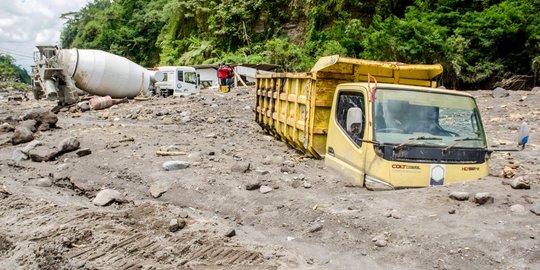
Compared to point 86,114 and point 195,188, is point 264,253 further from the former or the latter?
point 86,114

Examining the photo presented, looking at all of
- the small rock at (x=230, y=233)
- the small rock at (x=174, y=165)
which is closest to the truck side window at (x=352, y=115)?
the small rock at (x=230, y=233)

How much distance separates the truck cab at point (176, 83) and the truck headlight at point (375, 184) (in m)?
18.8

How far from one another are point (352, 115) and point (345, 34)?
639 inches

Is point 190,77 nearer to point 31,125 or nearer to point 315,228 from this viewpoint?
point 31,125

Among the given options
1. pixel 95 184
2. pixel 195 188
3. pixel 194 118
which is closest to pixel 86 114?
pixel 194 118

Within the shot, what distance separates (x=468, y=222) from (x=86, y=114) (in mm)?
16381

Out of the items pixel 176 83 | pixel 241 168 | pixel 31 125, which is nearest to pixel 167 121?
pixel 31 125

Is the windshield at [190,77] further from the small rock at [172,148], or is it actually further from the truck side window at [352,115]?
the truck side window at [352,115]

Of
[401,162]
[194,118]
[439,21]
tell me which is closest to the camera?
[401,162]

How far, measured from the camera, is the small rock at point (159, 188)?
666 centimetres

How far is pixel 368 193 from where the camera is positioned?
5.64 meters

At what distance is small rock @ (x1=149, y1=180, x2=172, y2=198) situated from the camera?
6656 mm

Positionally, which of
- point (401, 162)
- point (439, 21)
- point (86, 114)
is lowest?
point (86, 114)

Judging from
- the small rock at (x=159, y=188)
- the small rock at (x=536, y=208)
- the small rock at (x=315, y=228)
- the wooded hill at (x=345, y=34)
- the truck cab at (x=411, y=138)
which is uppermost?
the wooded hill at (x=345, y=34)
